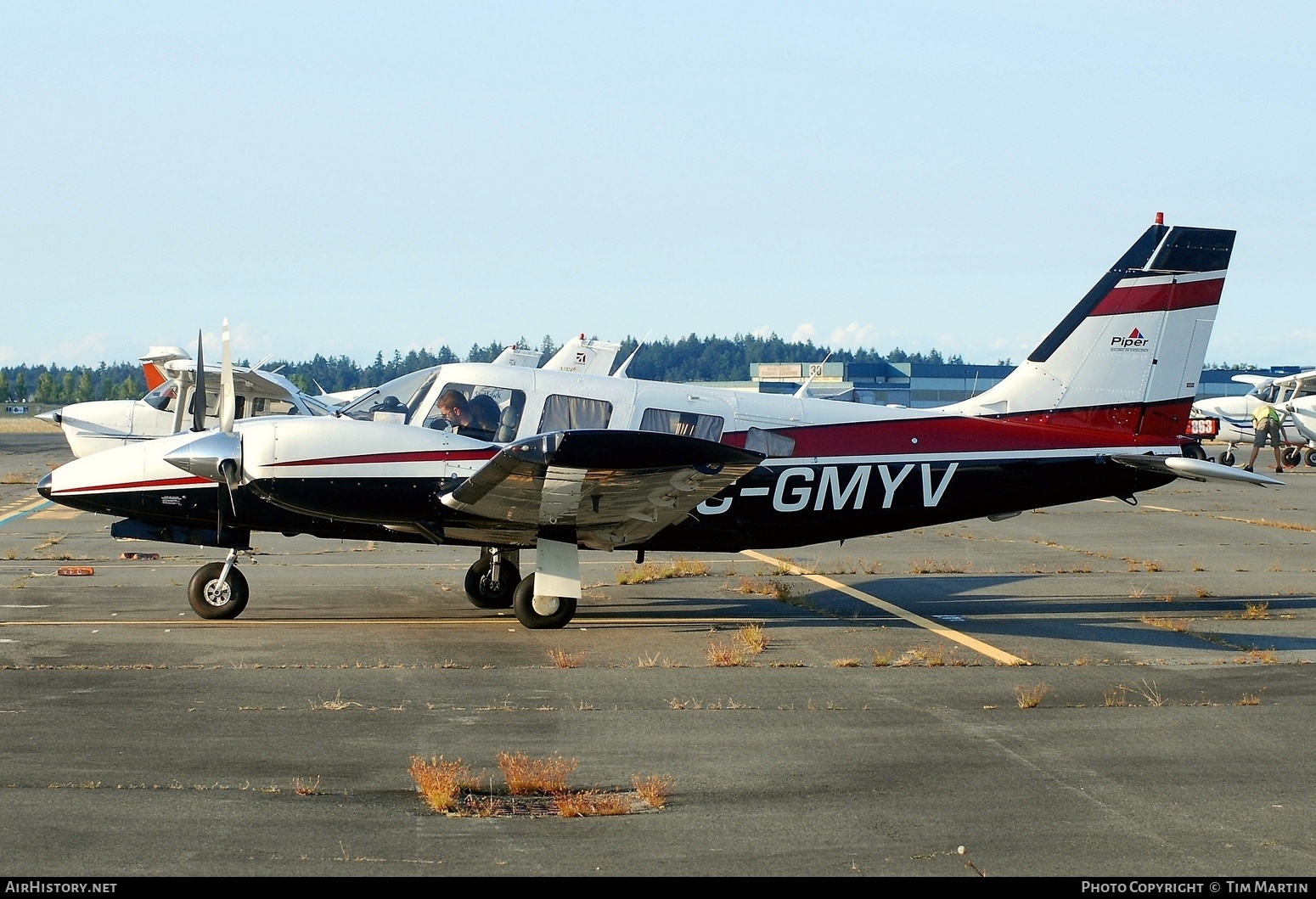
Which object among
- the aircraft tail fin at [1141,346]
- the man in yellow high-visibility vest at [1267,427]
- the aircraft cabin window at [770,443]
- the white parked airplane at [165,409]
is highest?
the aircraft tail fin at [1141,346]

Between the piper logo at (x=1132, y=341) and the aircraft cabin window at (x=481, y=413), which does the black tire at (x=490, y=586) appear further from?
the piper logo at (x=1132, y=341)

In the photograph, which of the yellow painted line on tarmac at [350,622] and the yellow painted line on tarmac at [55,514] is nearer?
the yellow painted line on tarmac at [350,622]

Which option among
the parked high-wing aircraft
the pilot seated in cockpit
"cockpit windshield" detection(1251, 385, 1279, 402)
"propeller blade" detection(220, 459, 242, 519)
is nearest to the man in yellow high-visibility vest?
the parked high-wing aircraft

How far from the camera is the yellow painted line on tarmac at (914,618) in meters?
11.3

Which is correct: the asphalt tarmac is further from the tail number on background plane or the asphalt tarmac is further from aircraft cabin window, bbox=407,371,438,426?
aircraft cabin window, bbox=407,371,438,426

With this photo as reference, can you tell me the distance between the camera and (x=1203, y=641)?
1198 centimetres

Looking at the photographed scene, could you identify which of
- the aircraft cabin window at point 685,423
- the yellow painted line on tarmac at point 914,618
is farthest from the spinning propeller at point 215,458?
the yellow painted line on tarmac at point 914,618

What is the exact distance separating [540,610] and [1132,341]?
717cm

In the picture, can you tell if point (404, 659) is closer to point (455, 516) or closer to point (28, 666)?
point (455, 516)

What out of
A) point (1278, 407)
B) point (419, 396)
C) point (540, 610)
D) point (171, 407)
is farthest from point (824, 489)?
point (1278, 407)

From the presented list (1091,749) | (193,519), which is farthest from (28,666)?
(1091,749)

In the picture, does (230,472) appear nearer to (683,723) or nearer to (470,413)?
(470,413)

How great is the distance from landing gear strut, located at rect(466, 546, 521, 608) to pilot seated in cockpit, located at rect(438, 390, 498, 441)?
1948 millimetres

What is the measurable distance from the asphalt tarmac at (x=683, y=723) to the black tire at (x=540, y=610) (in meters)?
0.16
